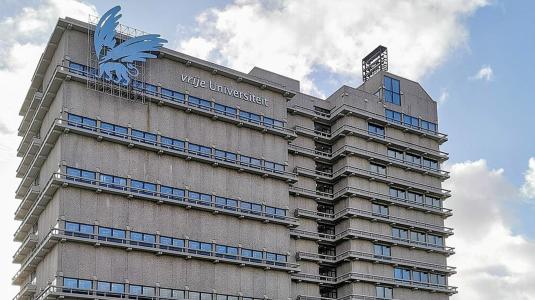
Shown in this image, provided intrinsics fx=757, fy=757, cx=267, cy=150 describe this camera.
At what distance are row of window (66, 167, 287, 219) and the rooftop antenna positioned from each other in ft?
132

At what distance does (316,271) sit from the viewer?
117 metres

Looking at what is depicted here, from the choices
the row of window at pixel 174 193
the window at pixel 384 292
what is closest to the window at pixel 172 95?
the row of window at pixel 174 193

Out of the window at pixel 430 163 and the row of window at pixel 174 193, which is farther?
the window at pixel 430 163

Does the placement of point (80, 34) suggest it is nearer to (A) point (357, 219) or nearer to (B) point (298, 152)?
(B) point (298, 152)

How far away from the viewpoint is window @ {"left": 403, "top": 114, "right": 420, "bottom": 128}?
130m

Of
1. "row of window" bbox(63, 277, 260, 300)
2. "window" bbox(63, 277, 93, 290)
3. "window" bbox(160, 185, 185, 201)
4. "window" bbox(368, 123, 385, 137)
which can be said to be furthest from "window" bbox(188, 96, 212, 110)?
"window" bbox(368, 123, 385, 137)

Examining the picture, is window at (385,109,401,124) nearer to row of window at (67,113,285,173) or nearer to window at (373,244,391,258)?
window at (373,244,391,258)

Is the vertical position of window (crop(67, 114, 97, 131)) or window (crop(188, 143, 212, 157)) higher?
window (crop(67, 114, 97, 131))

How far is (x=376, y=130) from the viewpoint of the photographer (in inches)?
5012

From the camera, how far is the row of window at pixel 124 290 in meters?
90.2

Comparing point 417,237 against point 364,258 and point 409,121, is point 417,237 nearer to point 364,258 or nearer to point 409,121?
point 364,258

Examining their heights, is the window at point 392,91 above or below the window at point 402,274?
above

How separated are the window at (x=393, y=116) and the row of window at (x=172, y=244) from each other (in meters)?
33.9

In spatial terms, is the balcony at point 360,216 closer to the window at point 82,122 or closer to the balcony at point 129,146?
the balcony at point 129,146
